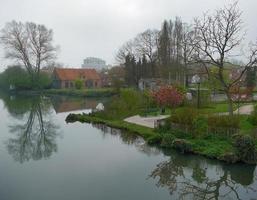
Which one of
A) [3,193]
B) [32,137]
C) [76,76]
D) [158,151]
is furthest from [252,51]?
[76,76]

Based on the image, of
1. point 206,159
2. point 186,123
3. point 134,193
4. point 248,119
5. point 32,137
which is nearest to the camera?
point 134,193

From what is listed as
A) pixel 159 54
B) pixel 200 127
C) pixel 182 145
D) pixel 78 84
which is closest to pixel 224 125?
pixel 200 127

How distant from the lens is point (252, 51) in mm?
21406

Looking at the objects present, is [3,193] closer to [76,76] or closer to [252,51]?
[252,51]

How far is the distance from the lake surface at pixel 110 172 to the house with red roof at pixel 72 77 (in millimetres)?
51852

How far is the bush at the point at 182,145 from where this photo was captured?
1572 centimetres

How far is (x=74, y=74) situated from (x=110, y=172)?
6140cm

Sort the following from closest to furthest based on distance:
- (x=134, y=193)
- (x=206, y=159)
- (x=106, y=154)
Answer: (x=134, y=193)
(x=206, y=159)
(x=106, y=154)

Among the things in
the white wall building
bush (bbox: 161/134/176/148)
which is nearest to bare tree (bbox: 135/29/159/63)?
bush (bbox: 161/134/176/148)

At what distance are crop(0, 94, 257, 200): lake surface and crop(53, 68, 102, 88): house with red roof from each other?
51.9m

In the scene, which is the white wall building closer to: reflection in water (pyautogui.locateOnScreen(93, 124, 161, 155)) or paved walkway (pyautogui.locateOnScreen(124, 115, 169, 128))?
paved walkway (pyautogui.locateOnScreen(124, 115, 169, 128))

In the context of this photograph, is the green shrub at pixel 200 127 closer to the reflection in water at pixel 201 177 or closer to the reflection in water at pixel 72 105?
the reflection in water at pixel 201 177

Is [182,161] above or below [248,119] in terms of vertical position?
below

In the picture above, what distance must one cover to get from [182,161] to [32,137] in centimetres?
1057
